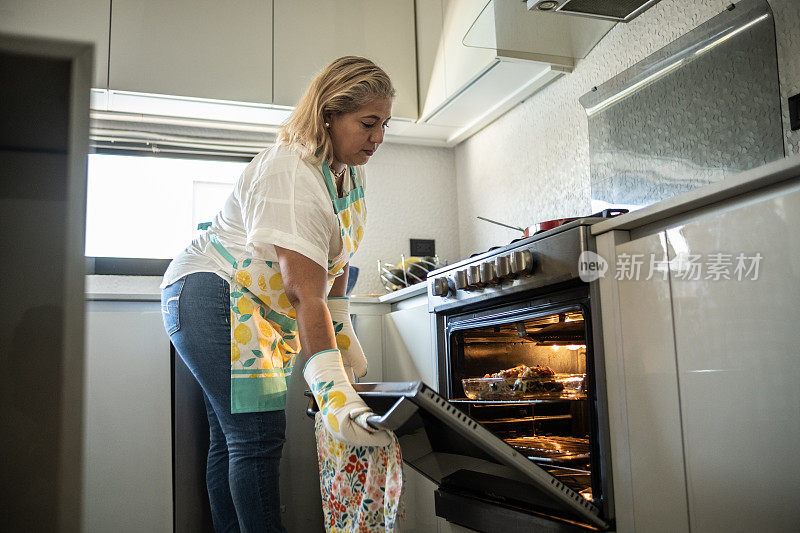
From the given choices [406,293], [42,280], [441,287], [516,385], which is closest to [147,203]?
[406,293]

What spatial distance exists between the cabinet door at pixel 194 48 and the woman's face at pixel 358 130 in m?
1.24

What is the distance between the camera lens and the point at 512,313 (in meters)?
1.64

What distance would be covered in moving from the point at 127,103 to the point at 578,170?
5.54 ft

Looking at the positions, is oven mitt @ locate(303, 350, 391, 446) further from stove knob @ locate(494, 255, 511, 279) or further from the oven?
stove knob @ locate(494, 255, 511, 279)

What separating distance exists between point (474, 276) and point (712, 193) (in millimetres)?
703

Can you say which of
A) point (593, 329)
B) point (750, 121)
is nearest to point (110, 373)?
point (593, 329)

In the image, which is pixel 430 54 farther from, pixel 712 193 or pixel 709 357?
pixel 709 357

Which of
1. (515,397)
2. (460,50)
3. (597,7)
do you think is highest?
(460,50)

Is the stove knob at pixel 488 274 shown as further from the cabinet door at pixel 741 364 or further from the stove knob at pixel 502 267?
the cabinet door at pixel 741 364

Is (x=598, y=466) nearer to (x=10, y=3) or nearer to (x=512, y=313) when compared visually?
(x=512, y=313)

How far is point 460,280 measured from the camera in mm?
1829

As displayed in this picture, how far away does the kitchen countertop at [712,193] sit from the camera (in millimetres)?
1017

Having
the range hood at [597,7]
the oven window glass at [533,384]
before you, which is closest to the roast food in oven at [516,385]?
the oven window glass at [533,384]

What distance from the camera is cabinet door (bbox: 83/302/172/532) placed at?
81.8 inches
